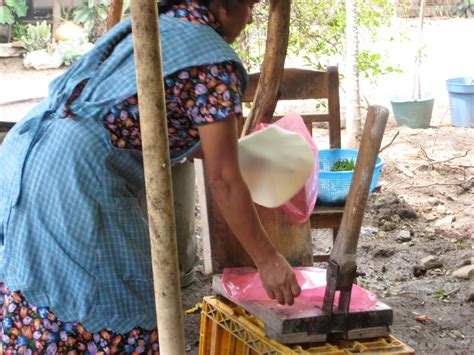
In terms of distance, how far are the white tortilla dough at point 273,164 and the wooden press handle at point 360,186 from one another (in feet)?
0.92

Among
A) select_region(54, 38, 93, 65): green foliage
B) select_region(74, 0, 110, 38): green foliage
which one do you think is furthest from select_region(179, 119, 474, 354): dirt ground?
select_region(74, 0, 110, 38): green foliage

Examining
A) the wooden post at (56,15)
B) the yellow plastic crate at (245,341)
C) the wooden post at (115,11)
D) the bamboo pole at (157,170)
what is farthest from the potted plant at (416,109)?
the wooden post at (56,15)

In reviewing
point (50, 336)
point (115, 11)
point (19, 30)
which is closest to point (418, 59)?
point (115, 11)

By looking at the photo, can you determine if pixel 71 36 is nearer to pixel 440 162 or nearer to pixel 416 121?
pixel 416 121

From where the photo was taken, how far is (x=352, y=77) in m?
6.72

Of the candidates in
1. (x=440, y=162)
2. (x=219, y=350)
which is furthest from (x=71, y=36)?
(x=219, y=350)

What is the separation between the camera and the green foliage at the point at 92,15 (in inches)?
529

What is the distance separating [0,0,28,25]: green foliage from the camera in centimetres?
1356

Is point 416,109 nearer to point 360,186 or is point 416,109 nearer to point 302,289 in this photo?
point 302,289

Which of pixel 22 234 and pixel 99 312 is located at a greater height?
pixel 22 234

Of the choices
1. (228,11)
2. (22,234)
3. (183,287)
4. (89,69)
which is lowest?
(183,287)

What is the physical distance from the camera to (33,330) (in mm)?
1867

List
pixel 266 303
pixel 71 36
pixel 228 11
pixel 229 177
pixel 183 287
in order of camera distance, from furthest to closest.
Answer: pixel 71 36, pixel 183 287, pixel 266 303, pixel 228 11, pixel 229 177

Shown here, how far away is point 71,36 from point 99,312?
12286 millimetres
